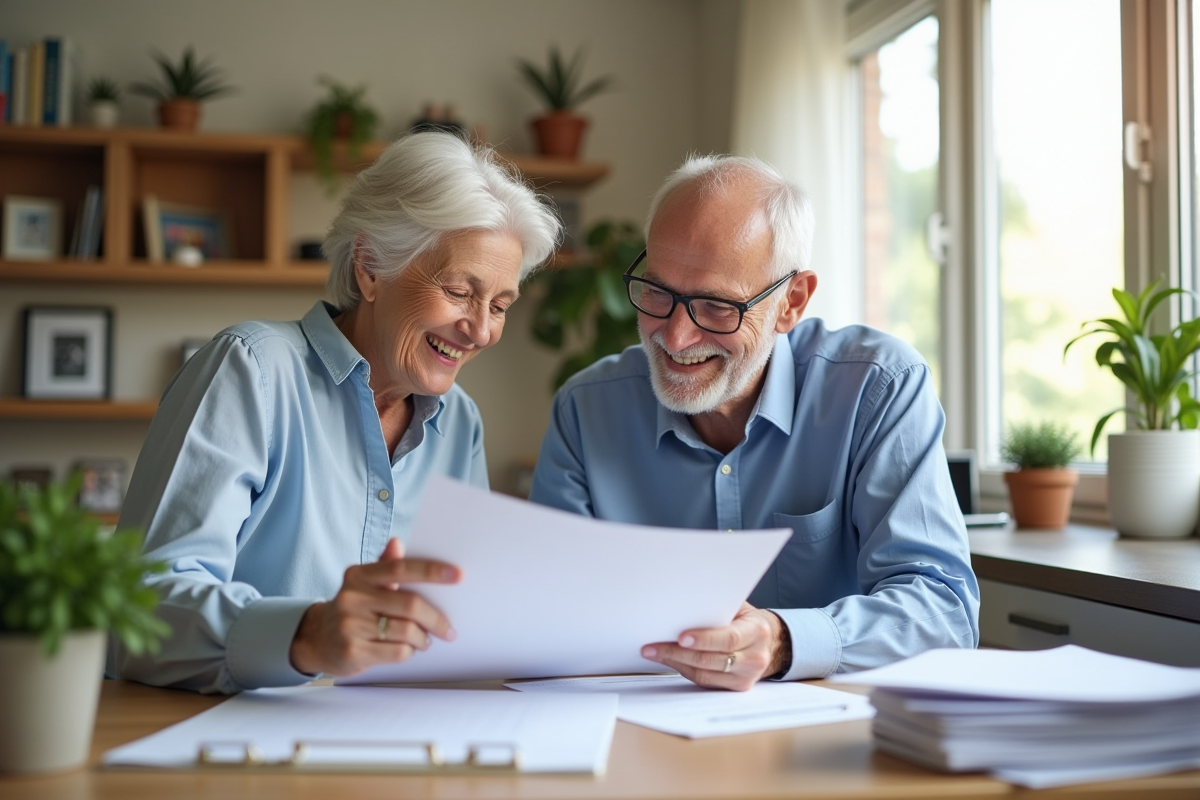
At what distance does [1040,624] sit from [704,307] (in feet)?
2.64

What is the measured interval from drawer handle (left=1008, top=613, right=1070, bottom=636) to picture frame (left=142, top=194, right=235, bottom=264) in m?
3.18

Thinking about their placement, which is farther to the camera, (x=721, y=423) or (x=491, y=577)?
(x=721, y=423)

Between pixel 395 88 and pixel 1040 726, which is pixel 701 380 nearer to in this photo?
pixel 1040 726

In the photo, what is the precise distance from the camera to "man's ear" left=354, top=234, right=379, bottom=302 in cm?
168

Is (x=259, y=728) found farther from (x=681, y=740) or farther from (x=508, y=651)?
(x=681, y=740)

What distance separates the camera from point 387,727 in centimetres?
96

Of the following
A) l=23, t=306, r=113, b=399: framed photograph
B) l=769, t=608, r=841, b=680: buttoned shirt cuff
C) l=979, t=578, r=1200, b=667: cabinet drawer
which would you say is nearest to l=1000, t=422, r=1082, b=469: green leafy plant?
l=979, t=578, r=1200, b=667: cabinet drawer

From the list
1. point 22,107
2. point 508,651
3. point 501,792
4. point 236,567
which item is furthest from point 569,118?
point 501,792

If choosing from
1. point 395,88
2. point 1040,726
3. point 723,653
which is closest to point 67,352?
point 395,88

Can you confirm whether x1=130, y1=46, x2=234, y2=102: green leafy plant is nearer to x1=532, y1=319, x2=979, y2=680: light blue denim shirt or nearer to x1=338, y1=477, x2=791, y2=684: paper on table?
x1=532, y1=319, x2=979, y2=680: light blue denim shirt

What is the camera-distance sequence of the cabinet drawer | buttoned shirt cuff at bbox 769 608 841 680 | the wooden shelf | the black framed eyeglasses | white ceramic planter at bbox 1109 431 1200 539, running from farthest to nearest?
the wooden shelf, white ceramic planter at bbox 1109 431 1200 539, the black framed eyeglasses, the cabinet drawer, buttoned shirt cuff at bbox 769 608 841 680

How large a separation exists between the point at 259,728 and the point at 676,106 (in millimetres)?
4015

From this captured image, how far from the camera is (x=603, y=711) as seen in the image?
1.03m

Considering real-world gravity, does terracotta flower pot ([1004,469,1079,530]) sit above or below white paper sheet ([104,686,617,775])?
above
